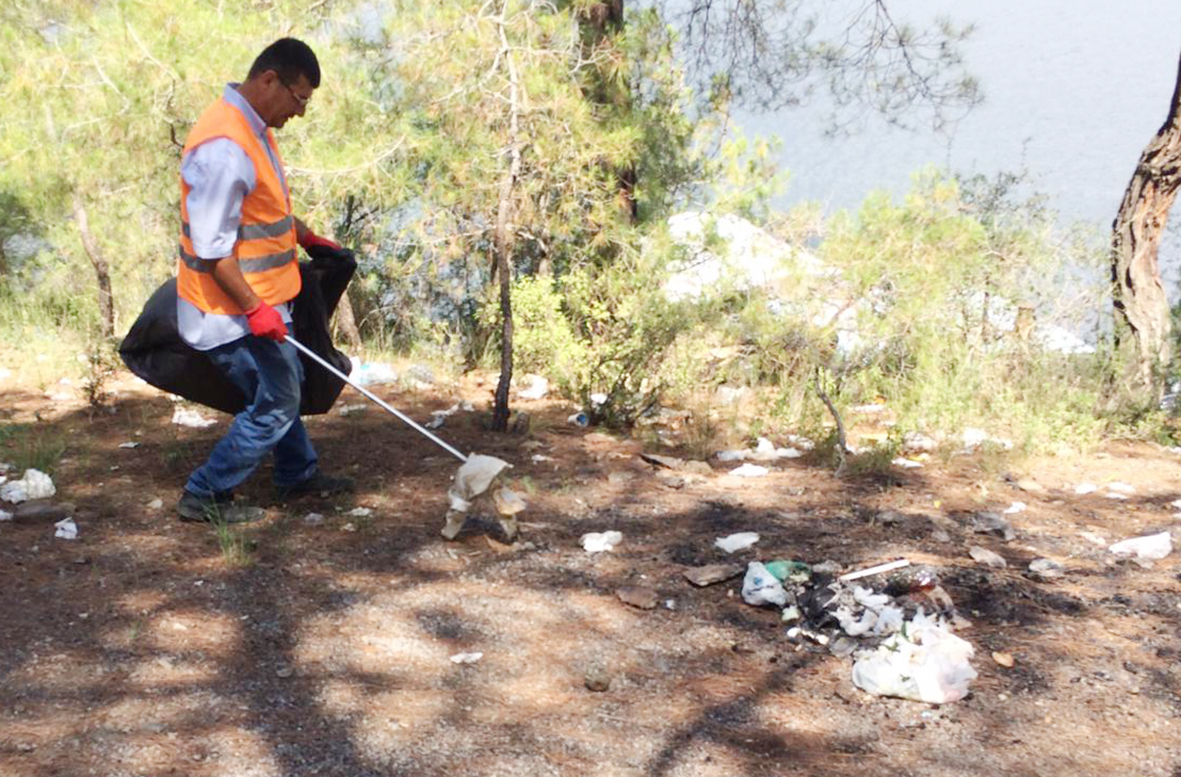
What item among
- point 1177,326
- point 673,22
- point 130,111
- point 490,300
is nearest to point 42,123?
point 130,111

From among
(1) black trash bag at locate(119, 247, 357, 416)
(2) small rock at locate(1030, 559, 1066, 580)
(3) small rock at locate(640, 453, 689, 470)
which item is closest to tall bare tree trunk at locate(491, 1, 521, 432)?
(3) small rock at locate(640, 453, 689, 470)

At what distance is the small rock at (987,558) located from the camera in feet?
12.0

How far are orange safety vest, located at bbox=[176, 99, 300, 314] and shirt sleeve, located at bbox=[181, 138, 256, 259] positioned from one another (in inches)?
1.3

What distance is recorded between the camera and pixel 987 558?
12.1 feet

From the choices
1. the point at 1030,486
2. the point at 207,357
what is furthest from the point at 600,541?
the point at 1030,486

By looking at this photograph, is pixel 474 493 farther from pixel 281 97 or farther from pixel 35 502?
pixel 35 502

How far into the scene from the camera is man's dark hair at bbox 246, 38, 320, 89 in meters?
3.43

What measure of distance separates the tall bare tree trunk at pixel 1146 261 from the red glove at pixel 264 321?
186 inches

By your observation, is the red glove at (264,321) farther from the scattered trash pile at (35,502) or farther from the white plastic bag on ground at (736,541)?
the white plastic bag on ground at (736,541)

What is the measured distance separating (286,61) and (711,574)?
2124mm

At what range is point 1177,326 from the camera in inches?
267

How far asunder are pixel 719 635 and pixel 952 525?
4.41 feet

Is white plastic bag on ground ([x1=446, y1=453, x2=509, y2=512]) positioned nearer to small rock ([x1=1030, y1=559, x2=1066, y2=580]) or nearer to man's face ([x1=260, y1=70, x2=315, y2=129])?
man's face ([x1=260, y1=70, x2=315, y2=129])

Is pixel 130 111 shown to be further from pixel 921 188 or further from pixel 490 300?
pixel 921 188
